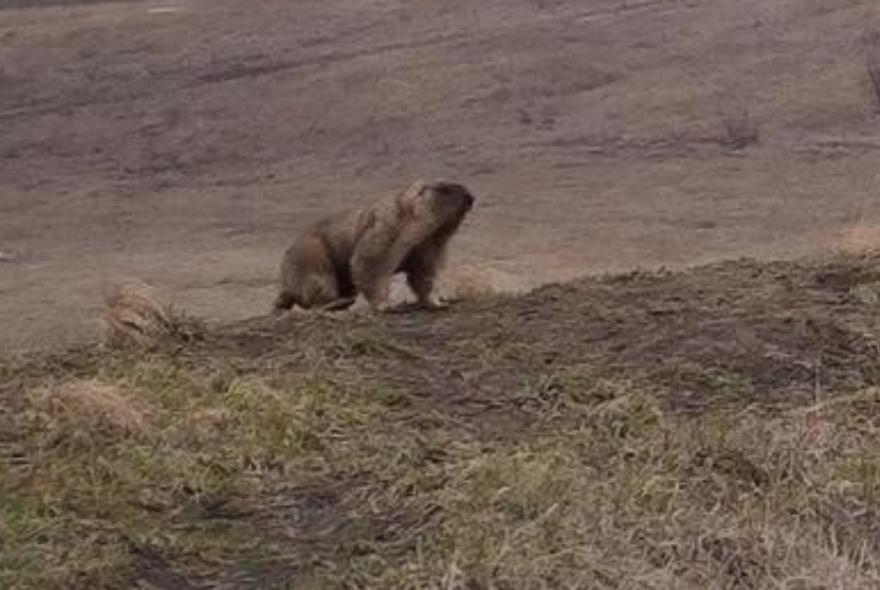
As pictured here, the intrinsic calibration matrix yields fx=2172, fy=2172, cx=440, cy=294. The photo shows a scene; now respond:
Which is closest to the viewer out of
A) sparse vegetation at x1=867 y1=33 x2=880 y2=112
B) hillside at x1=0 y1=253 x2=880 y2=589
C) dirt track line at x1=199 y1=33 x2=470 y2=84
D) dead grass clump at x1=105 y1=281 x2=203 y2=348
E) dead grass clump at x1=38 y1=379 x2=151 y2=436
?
hillside at x1=0 y1=253 x2=880 y2=589

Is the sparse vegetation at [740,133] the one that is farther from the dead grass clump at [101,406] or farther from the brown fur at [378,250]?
the dead grass clump at [101,406]

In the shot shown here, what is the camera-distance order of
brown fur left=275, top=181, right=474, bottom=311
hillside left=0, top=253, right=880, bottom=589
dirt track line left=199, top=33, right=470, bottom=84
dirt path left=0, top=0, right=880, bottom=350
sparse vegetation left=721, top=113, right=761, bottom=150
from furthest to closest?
1. dirt track line left=199, top=33, right=470, bottom=84
2. sparse vegetation left=721, top=113, right=761, bottom=150
3. dirt path left=0, top=0, right=880, bottom=350
4. brown fur left=275, top=181, right=474, bottom=311
5. hillside left=0, top=253, right=880, bottom=589

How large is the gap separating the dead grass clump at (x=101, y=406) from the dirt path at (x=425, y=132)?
918 centimetres

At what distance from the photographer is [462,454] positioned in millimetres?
7914

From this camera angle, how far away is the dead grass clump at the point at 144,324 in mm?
10305

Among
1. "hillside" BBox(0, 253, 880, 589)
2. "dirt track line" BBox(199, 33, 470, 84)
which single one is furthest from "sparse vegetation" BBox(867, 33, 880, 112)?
"hillside" BBox(0, 253, 880, 589)

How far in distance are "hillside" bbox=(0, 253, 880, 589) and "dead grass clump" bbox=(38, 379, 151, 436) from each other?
0.04 feet

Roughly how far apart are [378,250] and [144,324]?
2167mm

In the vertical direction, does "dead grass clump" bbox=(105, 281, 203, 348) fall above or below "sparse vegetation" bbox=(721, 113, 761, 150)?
above

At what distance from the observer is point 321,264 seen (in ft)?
41.3

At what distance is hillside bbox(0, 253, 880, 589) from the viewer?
680cm

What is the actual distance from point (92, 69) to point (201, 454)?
23146 millimetres

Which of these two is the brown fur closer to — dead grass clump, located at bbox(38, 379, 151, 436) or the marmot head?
the marmot head

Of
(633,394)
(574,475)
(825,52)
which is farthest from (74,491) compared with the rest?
(825,52)
